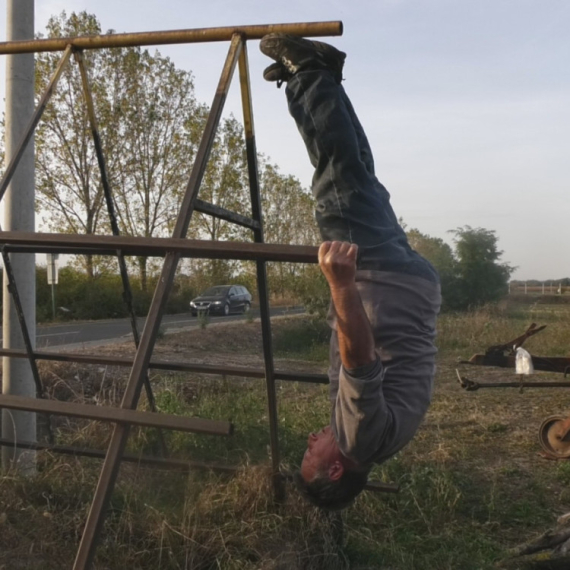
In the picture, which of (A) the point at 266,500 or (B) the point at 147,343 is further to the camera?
(A) the point at 266,500

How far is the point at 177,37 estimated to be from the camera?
318 cm

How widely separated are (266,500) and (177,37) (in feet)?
7.56

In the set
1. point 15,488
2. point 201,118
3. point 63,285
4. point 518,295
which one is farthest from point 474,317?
point 15,488

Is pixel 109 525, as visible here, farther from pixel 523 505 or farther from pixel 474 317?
pixel 474 317

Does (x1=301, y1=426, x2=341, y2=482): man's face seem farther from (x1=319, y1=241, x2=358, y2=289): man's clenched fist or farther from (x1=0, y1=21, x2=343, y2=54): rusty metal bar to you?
(x1=0, y1=21, x2=343, y2=54): rusty metal bar

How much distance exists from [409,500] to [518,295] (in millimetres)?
19978

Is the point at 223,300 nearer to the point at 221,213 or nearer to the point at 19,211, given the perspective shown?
the point at 19,211

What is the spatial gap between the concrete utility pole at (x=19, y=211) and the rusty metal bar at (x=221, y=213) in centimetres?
154

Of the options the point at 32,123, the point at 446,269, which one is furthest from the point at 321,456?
the point at 446,269

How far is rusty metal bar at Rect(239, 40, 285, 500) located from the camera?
11.0ft

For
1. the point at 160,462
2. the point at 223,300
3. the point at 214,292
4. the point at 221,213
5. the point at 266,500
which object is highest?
the point at 214,292

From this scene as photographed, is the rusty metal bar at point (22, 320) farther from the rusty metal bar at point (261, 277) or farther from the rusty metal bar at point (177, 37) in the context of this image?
the rusty metal bar at point (261, 277)

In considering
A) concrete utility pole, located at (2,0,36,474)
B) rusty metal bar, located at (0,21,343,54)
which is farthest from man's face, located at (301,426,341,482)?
concrete utility pole, located at (2,0,36,474)

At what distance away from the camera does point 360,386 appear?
203cm
